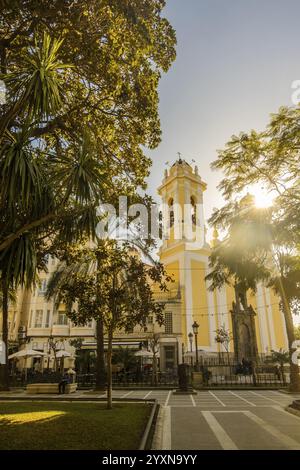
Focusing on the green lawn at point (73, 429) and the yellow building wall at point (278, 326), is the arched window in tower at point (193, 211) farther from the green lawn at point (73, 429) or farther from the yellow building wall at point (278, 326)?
the green lawn at point (73, 429)

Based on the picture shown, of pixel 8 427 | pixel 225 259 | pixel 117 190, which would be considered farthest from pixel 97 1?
pixel 225 259

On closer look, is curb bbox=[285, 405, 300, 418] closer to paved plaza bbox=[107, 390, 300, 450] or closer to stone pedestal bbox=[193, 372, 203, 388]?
paved plaza bbox=[107, 390, 300, 450]

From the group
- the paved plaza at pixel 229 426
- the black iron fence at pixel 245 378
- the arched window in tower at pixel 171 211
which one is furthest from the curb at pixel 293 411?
the arched window in tower at pixel 171 211

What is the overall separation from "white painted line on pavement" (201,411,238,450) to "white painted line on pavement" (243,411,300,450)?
1104 millimetres

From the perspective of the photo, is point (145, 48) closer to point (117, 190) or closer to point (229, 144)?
point (117, 190)

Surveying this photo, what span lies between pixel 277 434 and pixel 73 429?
15.6ft

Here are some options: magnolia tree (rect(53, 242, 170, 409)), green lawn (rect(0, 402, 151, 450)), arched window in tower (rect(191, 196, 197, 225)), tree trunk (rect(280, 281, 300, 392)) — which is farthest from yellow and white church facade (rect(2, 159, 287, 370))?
green lawn (rect(0, 402, 151, 450))

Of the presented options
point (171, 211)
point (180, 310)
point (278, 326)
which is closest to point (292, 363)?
point (180, 310)

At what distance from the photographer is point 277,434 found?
332 inches

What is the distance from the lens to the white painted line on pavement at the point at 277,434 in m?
7.36

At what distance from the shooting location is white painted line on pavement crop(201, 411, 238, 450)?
7.33 meters

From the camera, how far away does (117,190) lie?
11.5 m

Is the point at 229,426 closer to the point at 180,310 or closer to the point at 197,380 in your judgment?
the point at 197,380
